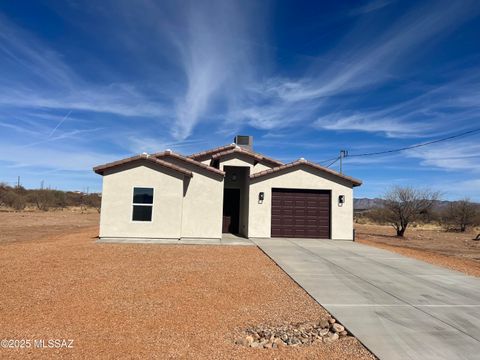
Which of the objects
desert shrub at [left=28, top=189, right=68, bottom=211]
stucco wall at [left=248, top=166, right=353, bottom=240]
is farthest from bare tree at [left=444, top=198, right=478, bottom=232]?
desert shrub at [left=28, top=189, right=68, bottom=211]

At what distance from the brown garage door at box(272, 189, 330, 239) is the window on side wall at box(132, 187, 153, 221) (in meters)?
6.15

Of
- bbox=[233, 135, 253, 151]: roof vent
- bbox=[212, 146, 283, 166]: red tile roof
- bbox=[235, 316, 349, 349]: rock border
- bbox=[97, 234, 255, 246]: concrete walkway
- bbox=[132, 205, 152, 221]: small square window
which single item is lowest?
bbox=[235, 316, 349, 349]: rock border

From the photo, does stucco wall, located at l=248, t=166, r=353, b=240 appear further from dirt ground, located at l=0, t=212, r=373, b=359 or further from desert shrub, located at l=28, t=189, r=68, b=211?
desert shrub, located at l=28, t=189, r=68, b=211

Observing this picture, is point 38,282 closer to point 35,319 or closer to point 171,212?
point 35,319

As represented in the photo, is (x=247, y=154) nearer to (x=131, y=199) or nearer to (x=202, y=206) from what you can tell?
(x=202, y=206)

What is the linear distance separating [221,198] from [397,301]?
375 inches

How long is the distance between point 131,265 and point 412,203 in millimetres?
23852

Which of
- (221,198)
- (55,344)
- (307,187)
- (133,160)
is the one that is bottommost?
(55,344)

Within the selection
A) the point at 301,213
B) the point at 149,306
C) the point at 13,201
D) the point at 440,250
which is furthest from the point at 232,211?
the point at 13,201

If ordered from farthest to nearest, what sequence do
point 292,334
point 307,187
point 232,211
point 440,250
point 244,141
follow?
point 244,141 < point 232,211 < point 440,250 < point 307,187 < point 292,334

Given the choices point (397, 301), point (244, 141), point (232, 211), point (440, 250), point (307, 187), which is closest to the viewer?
point (397, 301)

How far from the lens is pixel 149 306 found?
5.63m

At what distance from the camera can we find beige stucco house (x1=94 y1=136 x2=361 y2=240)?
13.8 meters

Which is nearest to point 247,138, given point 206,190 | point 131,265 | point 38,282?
point 206,190
